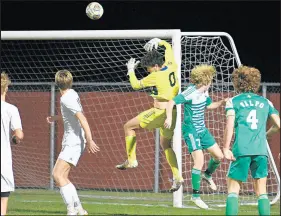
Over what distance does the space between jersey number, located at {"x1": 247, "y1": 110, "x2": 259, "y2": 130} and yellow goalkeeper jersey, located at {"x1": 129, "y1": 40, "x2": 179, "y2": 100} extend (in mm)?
2455

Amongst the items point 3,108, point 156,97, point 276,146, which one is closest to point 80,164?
point 276,146

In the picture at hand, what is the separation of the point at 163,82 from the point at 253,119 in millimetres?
2516

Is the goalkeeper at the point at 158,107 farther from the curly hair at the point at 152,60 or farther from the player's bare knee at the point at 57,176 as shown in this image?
the player's bare knee at the point at 57,176

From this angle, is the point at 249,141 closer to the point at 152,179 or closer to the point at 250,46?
the point at 152,179

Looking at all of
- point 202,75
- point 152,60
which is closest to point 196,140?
point 202,75

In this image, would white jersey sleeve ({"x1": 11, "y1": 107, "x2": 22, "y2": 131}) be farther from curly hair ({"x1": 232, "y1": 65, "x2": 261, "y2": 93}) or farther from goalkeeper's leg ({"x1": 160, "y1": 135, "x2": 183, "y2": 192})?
goalkeeper's leg ({"x1": 160, "y1": 135, "x2": 183, "y2": 192})

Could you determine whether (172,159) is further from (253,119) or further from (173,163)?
(253,119)

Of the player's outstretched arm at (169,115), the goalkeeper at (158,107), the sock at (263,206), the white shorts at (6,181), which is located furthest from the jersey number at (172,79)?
the white shorts at (6,181)

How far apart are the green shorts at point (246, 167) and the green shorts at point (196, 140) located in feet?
7.02

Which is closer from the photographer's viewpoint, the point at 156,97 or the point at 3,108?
the point at 3,108

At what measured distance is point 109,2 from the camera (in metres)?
18.1

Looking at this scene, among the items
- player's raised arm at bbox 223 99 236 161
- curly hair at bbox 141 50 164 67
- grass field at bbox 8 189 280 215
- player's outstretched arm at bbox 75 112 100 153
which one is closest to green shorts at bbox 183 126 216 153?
grass field at bbox 8 189 280 215

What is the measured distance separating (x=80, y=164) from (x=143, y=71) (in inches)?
76.1

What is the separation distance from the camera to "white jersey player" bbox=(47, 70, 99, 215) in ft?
33.5
